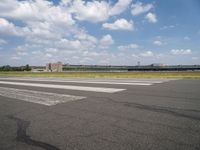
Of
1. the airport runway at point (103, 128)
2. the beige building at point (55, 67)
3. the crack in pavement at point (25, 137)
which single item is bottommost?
the crack in pavement at point (25, 137)

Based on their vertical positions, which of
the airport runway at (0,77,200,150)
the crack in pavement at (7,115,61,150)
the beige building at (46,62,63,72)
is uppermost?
the beige building at (46,62,63,72)

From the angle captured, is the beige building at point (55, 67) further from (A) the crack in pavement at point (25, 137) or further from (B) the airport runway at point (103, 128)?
(A) the crack in pavement at point (25, 137)

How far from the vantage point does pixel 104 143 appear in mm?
3086

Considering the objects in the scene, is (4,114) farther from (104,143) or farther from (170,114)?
(170,114)

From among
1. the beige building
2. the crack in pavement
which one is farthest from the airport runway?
the beige building

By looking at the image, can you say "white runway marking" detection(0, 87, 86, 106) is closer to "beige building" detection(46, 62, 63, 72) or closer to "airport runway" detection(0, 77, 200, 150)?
"airport runway" detection(0, 77, 200, 150)

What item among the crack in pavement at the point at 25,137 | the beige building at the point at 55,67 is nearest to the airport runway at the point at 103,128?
the crack in pavement at the point at 25,137

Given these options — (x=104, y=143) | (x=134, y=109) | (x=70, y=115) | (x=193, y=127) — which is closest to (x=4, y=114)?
(x=70, y=115)

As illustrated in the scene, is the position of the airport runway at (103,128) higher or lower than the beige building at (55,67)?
lower

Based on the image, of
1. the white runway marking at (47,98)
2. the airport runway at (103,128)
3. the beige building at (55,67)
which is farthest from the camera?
the beige building at (55,67)

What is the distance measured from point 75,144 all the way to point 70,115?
188 centimetres

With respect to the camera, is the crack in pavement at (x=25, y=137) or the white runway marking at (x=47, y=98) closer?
the crack in pavement at (x=25, y=137)

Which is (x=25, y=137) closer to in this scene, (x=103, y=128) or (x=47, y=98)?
(x=103, y=128)

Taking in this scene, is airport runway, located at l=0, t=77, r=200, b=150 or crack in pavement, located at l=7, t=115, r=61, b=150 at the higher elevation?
airport runway, located at l=0, t=77, r=200, b=150
